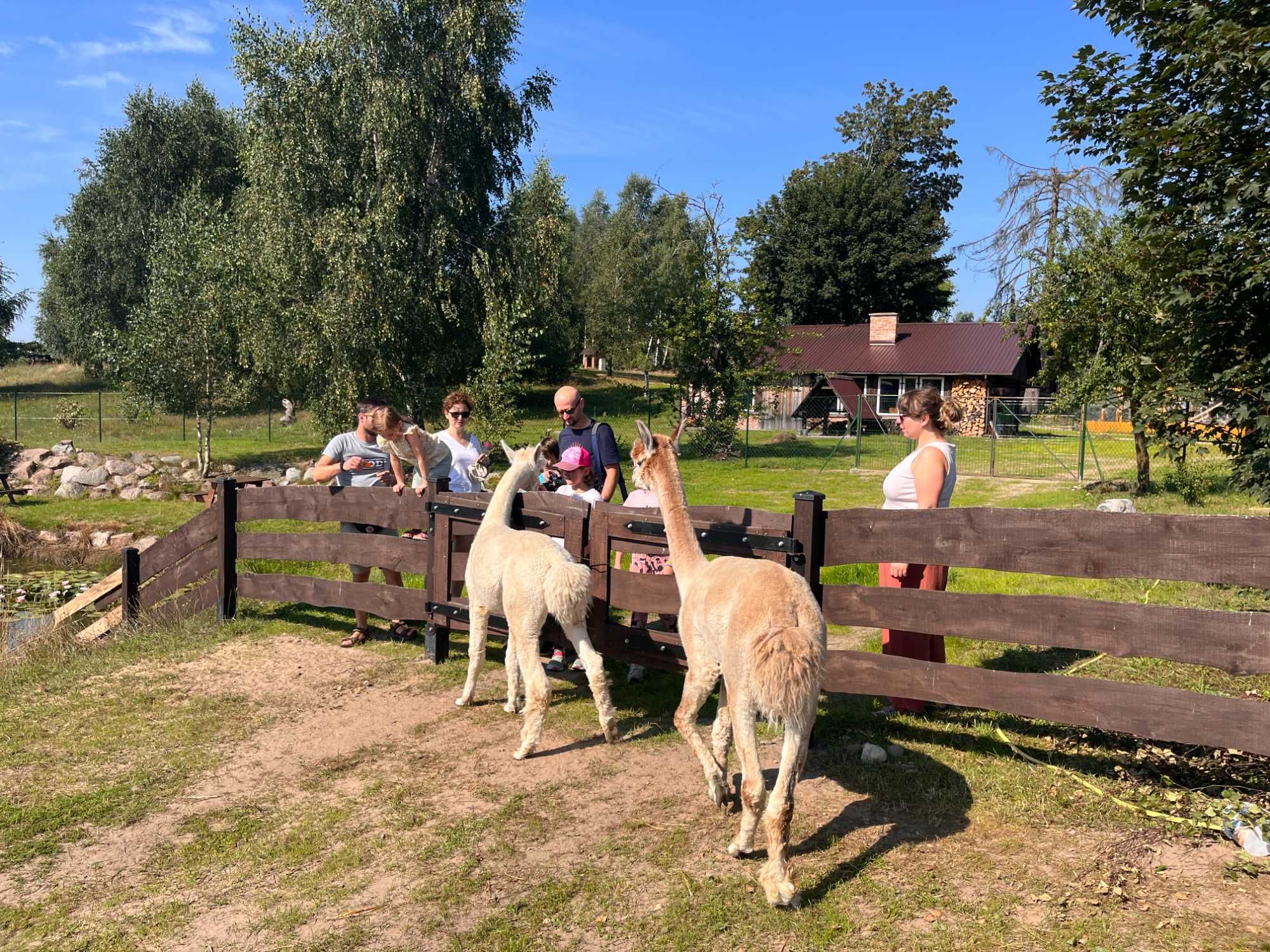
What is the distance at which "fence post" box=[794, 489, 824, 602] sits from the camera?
17.1 feet

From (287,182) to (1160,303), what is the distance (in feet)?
67.9

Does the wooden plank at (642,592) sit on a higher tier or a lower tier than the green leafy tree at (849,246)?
lower

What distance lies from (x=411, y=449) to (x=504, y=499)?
162cm

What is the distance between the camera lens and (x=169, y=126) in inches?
1578

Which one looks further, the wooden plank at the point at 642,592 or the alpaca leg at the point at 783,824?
the wooden plank at the point at 642,592

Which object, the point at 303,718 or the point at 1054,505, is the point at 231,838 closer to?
the point at 303,718

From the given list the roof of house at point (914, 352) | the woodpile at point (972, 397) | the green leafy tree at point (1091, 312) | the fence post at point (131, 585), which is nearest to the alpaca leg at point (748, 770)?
the fence post at point (131, 585)

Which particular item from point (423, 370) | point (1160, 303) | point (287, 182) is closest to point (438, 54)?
point (287, 182)

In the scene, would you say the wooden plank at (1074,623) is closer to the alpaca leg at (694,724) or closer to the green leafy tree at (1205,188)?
the alpaca leg at (694,724)

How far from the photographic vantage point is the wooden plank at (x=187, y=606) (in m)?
8.62

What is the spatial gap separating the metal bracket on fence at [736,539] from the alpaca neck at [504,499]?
3.10 feet

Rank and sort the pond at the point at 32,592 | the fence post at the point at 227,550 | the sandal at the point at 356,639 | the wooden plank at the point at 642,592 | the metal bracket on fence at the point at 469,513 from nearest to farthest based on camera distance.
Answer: the wooden plank at the point at 642,592, the metal bracket on fence at the point at 469,513, the sandal at the point at 356,639, the fence post at the point at 227,550, the pond at the point at 32,592

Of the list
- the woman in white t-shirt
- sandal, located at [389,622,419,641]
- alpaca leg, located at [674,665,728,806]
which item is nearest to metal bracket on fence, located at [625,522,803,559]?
alpaca leg, located at [674,665,728,806]

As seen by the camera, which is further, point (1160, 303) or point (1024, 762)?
point (1160, 303)
